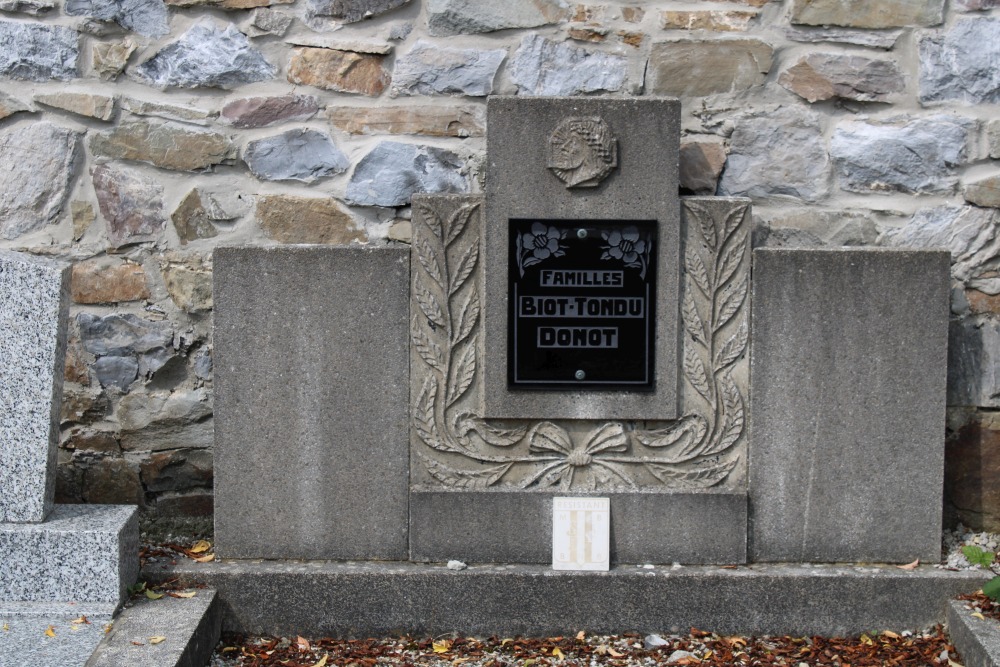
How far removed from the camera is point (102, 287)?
3.82 meters

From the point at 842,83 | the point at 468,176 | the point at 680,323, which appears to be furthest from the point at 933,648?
the point at 468,176

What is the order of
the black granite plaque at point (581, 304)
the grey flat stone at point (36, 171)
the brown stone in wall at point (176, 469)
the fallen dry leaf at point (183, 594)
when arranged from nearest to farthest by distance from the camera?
the fallen dry leaf at point (183, 594) < the black granite plaque at point (581, 304) < the grey flat stone at point (36, 171) < the brown stone in wall at point (176, 469)

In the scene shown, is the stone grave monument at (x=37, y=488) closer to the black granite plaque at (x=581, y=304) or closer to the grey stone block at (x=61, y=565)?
the grey stone block at (x=61, y=565)

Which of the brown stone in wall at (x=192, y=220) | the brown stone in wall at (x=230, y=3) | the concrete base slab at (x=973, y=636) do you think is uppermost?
the brown stone in wall at (x=230, y=3)

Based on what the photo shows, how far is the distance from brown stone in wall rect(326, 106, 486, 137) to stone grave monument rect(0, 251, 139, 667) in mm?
1085

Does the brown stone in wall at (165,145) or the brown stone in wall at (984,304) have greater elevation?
the brown stone in wall at (165,145)

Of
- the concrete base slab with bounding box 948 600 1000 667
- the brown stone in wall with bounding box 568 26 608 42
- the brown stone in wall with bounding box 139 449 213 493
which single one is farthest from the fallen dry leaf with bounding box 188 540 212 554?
the concrete base slab with bounding box 948 600 1000 667

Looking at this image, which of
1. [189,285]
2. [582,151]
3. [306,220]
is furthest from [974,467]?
[189,285]

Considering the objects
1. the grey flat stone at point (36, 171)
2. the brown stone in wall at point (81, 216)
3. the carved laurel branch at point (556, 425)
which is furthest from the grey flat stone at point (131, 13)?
the carved laurel branch at point (556, 425)

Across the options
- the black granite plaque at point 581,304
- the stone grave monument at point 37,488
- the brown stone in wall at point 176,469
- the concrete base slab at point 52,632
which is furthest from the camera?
the brown stone in wall at point 176,469

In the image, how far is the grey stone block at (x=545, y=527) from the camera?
350 cm

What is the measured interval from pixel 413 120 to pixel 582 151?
0.69 m

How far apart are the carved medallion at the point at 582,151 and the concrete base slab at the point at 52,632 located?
6.29 ft

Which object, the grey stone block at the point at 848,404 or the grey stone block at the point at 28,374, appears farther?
the grey stone block at the point at 848,404
